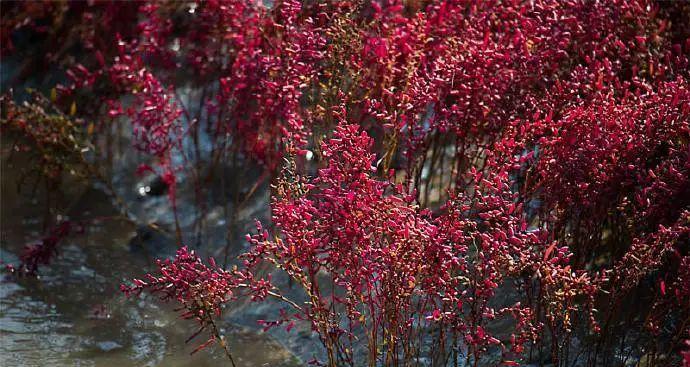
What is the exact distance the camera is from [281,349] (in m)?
4.14

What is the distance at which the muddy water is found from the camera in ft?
13.3

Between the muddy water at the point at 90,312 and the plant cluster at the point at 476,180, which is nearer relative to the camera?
the plant cluster at the point at 476,180

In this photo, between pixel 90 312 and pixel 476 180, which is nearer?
pixel 476 180

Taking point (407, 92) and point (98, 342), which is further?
point (98, 342)

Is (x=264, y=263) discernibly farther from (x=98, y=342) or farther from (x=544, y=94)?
(x=544, y=94)

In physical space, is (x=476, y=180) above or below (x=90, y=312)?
above

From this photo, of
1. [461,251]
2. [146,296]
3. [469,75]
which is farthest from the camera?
[146,296]

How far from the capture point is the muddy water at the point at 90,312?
13.3ft

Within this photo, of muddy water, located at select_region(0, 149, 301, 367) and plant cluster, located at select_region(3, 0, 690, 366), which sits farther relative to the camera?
muddy water, located at select_region(0, 149, 301, 367)

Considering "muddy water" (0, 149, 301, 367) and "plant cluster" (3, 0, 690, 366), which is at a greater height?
"plant cluster" (3, 0, 690, 366)

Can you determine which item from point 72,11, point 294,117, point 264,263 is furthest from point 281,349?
point 72,11

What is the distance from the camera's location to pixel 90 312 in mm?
4520

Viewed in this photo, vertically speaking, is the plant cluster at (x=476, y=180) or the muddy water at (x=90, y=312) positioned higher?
the plant cluster at (x=476, y=180)

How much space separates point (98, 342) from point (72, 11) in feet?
10.8
